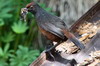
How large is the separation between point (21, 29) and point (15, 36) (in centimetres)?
32

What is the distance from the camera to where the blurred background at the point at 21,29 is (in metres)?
4.91

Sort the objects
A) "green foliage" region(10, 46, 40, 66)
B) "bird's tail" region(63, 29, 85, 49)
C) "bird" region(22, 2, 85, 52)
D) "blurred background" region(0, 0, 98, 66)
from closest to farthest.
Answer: "bird's tail" region(63, 29, 85, 49) → "bird" region(22, 2, 85, 52) → "green foliage" region(10, 46, 40, 66) → "blurred background" region(0, 0, 98, 66)

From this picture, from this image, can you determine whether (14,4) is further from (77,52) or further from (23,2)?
(77,52)

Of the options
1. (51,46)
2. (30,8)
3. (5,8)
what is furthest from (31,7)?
(5,8)

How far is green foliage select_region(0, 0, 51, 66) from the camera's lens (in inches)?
192

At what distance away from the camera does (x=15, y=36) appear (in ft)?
17.7

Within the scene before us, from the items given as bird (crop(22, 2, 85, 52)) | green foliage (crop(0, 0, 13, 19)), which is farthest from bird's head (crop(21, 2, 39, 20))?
green foliage (crop(0, 0, 13, 19))

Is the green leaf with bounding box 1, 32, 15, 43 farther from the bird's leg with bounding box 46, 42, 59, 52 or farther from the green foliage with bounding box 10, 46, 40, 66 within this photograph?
the bird's leg with bounding box 46, 42, 59, 52

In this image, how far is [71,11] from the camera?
578 centimetres

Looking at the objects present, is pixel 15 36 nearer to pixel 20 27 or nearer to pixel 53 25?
pixel 20 27

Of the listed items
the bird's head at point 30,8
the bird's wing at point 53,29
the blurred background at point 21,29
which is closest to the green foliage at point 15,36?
the blurred background at point 21,29

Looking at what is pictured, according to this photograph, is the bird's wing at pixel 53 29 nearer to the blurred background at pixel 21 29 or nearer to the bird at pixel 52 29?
the bird at pixel 52 29

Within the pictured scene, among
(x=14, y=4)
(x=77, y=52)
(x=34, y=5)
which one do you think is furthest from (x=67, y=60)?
(x=14, y=4)

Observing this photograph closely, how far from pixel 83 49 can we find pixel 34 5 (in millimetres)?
591
